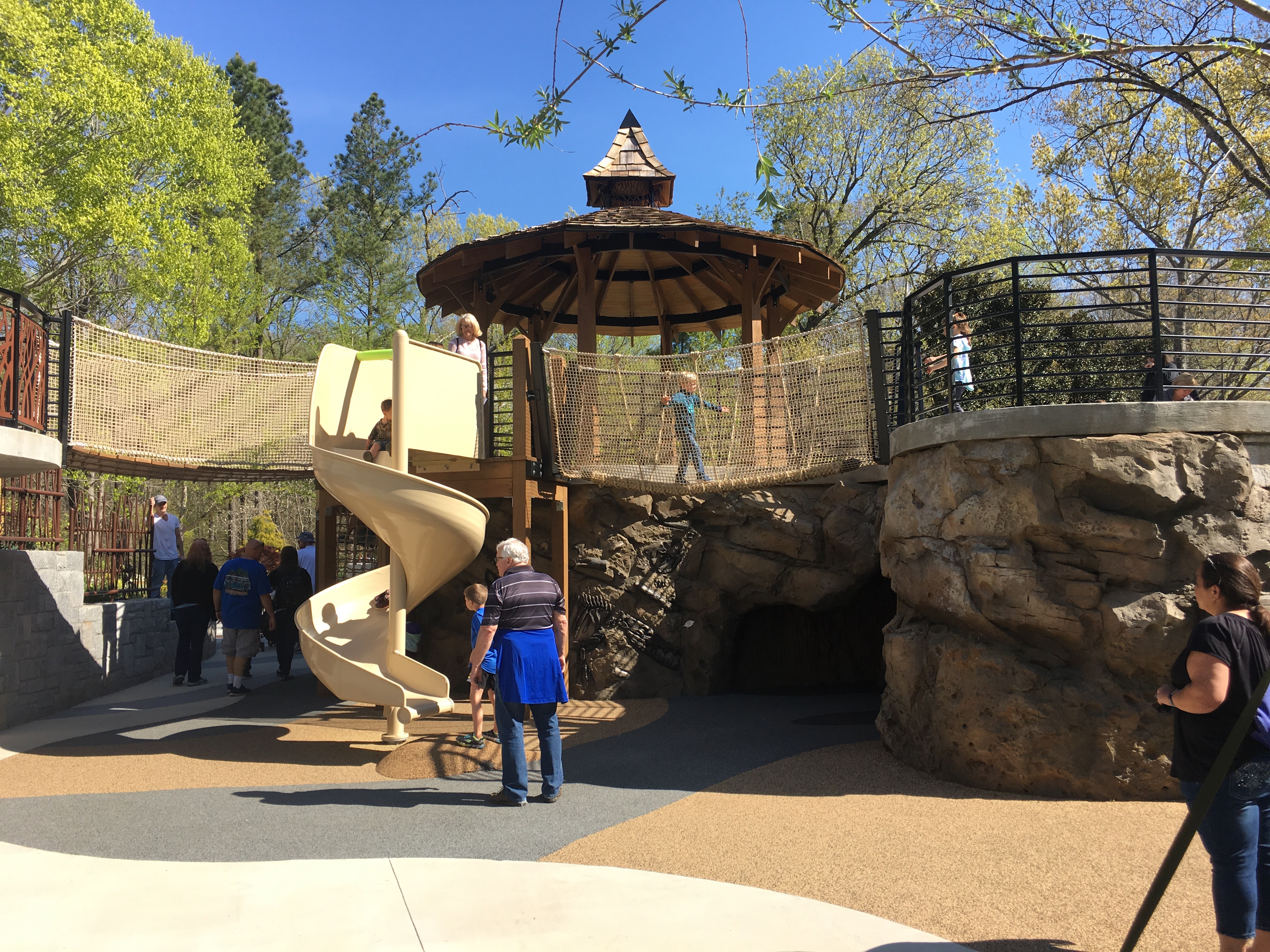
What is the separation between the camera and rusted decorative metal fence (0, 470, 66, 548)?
9492mm

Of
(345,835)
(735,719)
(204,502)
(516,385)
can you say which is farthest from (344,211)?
(345,835)

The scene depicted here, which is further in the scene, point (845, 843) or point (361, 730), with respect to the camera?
point (361, 730)

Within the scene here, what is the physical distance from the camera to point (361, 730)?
8469 millimetres

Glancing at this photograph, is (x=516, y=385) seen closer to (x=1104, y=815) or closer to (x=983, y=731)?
(x=983, y=731)

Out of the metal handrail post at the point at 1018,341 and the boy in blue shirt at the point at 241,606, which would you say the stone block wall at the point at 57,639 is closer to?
the boy in blue shirt at the point at 241,606

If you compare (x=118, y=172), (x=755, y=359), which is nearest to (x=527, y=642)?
(x=755, y=359)

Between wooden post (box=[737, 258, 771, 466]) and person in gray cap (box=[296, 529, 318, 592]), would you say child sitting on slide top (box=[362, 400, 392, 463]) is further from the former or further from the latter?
person in gray cap (box=[296, 529, 318, 592])

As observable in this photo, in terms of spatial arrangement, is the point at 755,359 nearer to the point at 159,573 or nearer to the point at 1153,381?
the point at 1153,381

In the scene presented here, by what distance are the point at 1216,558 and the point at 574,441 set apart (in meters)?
6.79

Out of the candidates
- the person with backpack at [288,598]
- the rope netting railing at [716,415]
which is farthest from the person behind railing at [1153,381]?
the person with backpack at [288,598]

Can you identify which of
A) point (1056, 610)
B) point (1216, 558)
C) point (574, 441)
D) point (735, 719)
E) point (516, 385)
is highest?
point (516, 385)

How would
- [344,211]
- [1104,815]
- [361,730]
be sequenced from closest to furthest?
[1104,815]
[361,730]
[344,211]

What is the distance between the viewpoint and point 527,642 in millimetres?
5730

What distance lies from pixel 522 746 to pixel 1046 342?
15.7 ft
